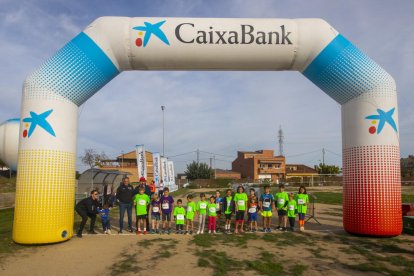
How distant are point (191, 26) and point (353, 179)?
5.87 meters

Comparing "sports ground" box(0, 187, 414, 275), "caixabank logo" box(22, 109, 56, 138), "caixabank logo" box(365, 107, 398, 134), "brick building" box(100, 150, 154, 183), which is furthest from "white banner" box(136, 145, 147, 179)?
"brick building" box(100, 150, 154, 183)

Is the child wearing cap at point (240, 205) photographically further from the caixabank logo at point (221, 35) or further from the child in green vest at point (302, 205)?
the caixabank logo at point (221, 35)

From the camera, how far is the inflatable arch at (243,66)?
825 centimetres

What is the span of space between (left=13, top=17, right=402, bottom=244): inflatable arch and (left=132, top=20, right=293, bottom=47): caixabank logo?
3 cm

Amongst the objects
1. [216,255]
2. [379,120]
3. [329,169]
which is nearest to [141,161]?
[216,255]

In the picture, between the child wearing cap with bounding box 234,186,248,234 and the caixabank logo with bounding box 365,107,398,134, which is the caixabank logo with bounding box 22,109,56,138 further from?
the caixabank logo with bounding box 365,107,398,134

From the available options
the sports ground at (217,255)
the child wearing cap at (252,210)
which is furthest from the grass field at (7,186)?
the child wearing cap at (252,210)

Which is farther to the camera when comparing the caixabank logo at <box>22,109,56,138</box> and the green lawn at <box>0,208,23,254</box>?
the caixabank logo at <box>22,109,56,138</box>

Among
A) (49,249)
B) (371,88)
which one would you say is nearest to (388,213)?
(371,88)

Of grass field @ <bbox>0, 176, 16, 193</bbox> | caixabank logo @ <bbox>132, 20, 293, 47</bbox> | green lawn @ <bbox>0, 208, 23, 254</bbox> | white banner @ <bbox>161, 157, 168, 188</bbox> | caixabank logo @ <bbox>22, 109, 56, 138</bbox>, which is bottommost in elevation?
green lawn @ <bbox>0, 208, 23, 254</bbox>

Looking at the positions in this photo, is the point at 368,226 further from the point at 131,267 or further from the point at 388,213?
the point at 131,267

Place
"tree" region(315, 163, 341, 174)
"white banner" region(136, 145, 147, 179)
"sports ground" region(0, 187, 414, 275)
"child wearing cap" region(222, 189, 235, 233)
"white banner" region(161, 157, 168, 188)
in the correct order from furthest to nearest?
1. "tree" region(315, 163, 341, 174)
2. "white banner" region(161, 157, 168, 188)
3. "white banner" region(136, 145, 147, 179)
4. "child wearing cap" region(222, 189, 235, 233)
5. "sports ground" region(0, 187, 414, 275)

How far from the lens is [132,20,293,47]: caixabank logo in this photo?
867cm

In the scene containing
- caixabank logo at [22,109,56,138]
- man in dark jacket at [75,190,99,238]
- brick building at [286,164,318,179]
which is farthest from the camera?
brick building at [286,164,318,179]
